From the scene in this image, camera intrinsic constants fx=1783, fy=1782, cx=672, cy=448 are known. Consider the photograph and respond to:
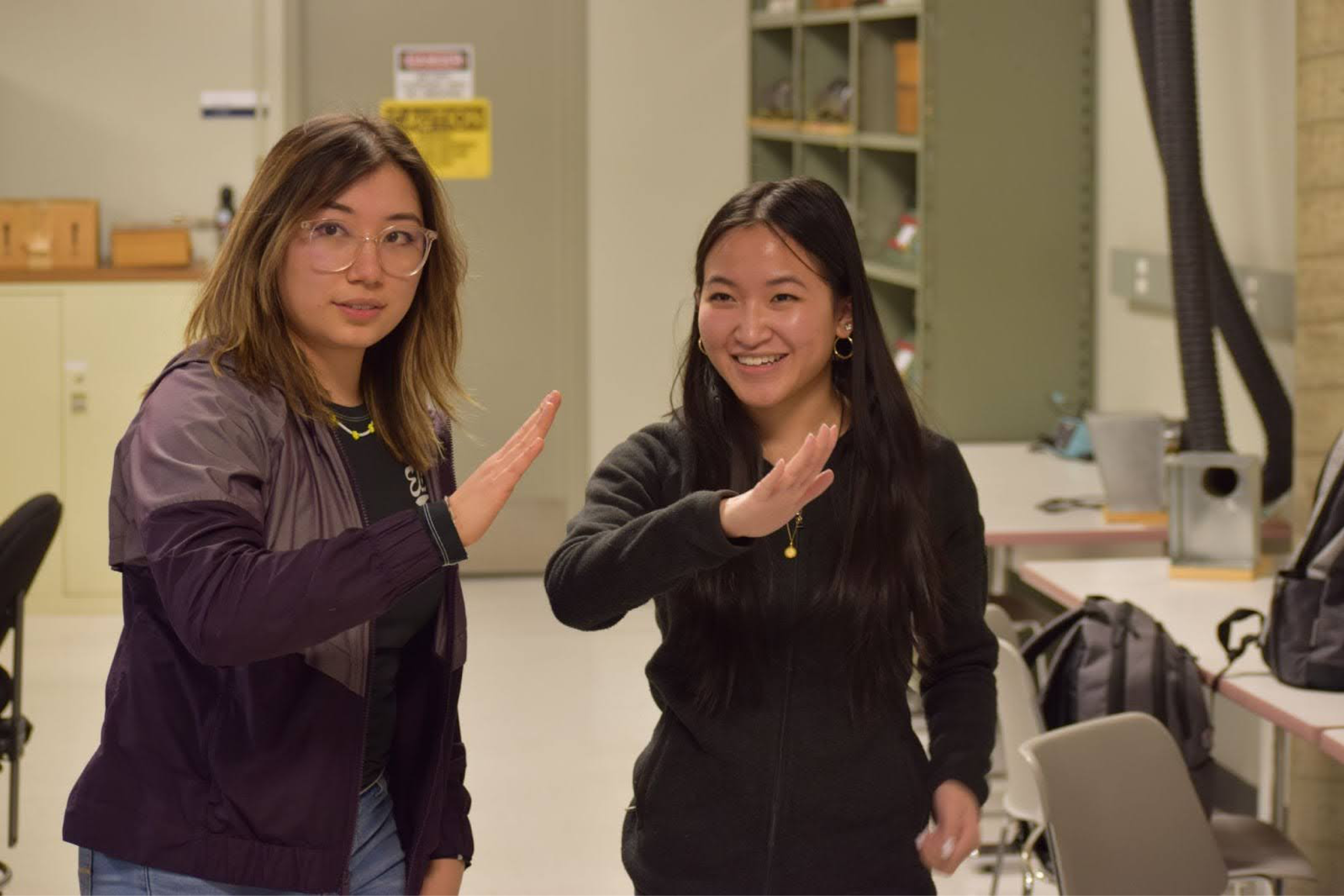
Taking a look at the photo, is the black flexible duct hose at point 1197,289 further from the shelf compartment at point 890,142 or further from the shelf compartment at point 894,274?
the shelf compartment at point 894,274

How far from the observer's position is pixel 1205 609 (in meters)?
3.46

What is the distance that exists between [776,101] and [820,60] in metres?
0.39

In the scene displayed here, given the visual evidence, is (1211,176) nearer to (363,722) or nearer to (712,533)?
(712,533)

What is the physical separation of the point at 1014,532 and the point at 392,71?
12.4 ft

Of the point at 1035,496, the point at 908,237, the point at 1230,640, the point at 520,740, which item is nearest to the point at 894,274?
the point at 908,237

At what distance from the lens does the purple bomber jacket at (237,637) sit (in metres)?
1.49

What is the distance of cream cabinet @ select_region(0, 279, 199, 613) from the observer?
251 inches

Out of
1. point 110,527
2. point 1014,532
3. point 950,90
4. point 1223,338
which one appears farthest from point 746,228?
point 950,90

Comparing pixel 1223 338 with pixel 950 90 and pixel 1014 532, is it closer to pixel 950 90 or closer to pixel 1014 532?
pixel 1014 532

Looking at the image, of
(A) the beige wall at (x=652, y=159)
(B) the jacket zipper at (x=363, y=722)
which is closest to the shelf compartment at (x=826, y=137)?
(A) the beige wall at (x=652, y=159)

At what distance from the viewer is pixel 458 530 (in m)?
1.55

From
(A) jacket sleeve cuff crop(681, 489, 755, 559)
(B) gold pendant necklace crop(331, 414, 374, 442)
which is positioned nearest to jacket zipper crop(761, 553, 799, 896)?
(A) jacket sleeve cuff crop(681, 489, 755, 559)

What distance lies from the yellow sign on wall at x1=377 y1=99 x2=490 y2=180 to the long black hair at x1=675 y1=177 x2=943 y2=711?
518 centimetres

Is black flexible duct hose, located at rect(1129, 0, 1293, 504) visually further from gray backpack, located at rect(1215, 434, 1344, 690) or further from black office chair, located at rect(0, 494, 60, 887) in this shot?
black office chair, located at rect(0, 494, 60, 887)
